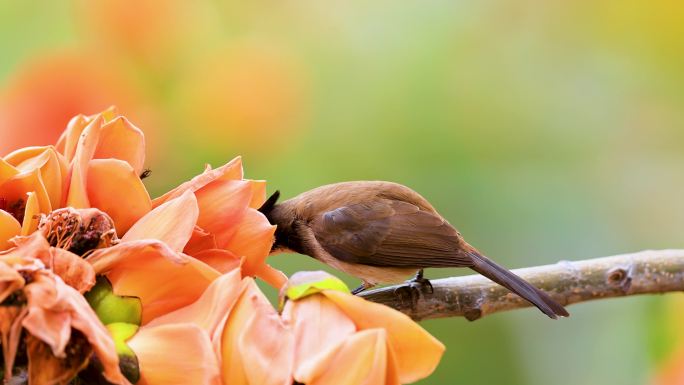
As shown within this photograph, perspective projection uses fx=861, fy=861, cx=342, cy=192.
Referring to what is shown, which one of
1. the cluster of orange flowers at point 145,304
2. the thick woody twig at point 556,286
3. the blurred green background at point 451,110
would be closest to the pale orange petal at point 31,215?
the cluster of orange flowers at point 145,304

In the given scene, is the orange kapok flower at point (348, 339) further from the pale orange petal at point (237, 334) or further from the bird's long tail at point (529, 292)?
the bird's long tail at point (529, 292)

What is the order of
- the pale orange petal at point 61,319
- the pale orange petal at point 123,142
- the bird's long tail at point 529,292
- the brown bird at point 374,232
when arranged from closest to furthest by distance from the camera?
the pale orange petal at point 61,319 → the pale orange petal at point 123,142 → the bird's long tail at point 529,292 → the brown bird at point 374,232

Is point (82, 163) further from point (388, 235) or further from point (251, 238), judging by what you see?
point (388, 235)

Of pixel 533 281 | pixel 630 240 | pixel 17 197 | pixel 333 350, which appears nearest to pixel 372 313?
pixel 333 350

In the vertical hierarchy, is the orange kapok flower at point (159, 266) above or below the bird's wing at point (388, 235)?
above

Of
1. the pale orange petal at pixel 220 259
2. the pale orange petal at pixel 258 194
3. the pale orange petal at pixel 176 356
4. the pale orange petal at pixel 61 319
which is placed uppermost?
the pale orange petal at pixel 258 194

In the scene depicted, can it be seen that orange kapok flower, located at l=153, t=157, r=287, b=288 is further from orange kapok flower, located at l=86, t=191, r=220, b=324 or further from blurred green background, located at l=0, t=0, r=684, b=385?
blurred green background, located at l=0, t=0, r=684, b=385
